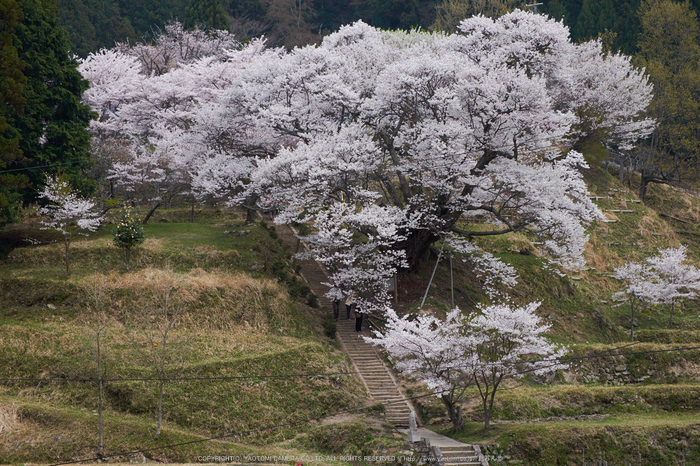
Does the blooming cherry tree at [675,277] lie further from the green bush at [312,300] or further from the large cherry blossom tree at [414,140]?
the green bush at [312,300]

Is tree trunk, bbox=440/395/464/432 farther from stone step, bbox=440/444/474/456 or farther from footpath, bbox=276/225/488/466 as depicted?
stone step, bbox=440/444/474/456

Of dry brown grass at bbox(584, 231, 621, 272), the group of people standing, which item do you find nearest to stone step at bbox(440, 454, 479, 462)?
the group of people standing

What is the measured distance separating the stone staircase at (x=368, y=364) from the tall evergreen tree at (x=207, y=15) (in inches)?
1383

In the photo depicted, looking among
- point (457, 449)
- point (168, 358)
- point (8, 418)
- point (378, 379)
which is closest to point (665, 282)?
point (378, 379)

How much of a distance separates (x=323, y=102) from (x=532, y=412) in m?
17.2

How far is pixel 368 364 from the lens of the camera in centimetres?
2758

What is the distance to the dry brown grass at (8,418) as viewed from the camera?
67.7 ft

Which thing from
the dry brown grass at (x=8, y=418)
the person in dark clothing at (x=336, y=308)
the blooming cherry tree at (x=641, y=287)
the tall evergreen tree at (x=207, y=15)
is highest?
the tall evergreen tree at (x=207, y=15)

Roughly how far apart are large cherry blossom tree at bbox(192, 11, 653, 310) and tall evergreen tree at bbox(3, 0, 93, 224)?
21.2 ft

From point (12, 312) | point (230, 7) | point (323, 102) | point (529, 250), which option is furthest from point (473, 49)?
point (230, 7)

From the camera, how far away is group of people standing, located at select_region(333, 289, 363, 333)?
96.7ft

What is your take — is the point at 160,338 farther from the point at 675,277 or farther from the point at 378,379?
the point at 675,277

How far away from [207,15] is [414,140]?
125 feet

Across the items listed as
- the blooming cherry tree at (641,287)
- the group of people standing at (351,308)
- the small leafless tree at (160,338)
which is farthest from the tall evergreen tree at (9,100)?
the blooming cherry tree at (641,287)
